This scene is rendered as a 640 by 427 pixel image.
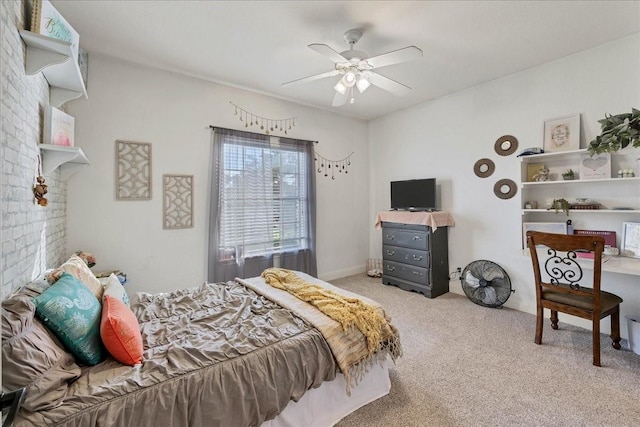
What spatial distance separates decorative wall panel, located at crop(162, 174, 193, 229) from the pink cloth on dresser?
8.57 ft

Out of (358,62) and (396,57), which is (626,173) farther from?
(358,62)

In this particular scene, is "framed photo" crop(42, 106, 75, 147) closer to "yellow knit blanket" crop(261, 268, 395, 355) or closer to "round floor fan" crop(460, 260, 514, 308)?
"yellow knit blanket" crop(261, 268, 395, 355)

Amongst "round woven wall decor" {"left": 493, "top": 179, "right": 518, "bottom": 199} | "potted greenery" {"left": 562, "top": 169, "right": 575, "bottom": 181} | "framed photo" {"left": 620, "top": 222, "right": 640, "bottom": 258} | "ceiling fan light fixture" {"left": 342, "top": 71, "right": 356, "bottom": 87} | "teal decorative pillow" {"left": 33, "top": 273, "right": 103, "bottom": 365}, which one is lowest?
"teal decorative pillow" {"left": 33, "top": 273, "right": 103, "bottom": 365}

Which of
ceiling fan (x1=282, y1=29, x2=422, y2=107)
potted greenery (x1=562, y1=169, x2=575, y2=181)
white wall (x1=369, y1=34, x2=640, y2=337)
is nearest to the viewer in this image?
ceiling fan (x1=282, y1=29, x2=422, y2=107)

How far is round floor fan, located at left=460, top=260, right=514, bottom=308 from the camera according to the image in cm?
333

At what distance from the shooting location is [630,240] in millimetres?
2586

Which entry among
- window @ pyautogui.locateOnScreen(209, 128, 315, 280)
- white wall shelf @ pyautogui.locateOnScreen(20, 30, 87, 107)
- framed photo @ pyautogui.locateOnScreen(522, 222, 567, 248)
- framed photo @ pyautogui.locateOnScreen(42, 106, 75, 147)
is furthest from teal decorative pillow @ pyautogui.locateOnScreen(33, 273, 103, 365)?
framed photo @ pyautogui.locateOnScreen(522, 222, 567, 248)

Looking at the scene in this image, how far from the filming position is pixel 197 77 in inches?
131

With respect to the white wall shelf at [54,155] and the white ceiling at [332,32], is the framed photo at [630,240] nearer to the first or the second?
the white ceiling at [332,32]

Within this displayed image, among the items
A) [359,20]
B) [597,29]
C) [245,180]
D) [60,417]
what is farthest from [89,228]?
[597,29]

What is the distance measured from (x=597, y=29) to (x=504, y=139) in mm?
1188

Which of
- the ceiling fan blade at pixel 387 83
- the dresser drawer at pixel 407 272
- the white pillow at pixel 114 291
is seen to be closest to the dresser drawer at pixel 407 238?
the dresser drawer at pixel 407 272

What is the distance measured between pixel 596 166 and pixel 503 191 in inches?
33.4

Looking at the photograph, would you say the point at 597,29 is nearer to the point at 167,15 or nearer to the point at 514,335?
the point at 514,335
